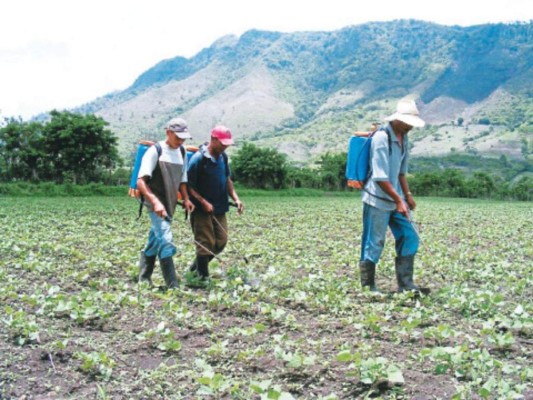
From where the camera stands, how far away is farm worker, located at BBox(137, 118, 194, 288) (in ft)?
22.5

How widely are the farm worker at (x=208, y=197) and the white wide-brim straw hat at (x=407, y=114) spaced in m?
2.14

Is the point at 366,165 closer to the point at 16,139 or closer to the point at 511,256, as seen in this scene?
the point at 511,256

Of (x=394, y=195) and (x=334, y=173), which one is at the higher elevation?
(x=334, y=173)

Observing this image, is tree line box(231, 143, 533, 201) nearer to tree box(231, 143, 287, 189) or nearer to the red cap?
tree box(231, 143, 287, 189)

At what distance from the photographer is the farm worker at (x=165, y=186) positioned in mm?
6867

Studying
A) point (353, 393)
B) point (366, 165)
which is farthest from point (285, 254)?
point (353, 393)

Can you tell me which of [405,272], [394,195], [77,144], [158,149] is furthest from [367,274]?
[77,144]

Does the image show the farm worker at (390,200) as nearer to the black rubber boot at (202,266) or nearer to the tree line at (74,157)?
the black rubber boot at (202,266)

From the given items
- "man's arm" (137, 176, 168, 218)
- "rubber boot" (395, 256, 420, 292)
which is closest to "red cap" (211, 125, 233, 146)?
"man's arm" (137, 176, 168, 218)

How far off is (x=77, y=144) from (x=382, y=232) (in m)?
41.9

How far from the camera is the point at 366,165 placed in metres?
7.04

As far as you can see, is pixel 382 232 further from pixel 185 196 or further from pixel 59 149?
pixel 59 149

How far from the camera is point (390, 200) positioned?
6.85 meters

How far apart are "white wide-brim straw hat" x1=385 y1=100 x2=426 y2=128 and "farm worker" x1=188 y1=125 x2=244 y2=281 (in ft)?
7.02
